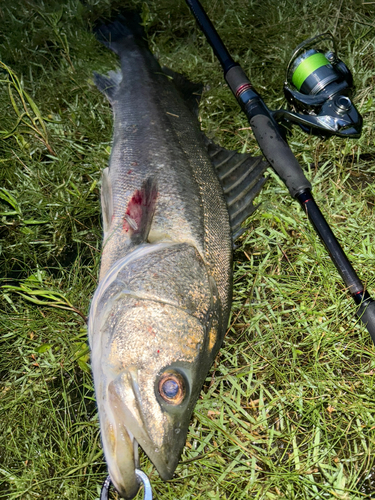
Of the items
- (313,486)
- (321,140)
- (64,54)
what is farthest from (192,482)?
(64,54)

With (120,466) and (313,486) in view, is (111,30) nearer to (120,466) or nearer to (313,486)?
(120,466)

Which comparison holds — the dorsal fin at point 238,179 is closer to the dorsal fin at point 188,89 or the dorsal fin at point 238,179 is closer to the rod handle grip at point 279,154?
the rod handle grip at point 279,154

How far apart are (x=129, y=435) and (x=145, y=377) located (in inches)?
11.2

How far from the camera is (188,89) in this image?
3.44m

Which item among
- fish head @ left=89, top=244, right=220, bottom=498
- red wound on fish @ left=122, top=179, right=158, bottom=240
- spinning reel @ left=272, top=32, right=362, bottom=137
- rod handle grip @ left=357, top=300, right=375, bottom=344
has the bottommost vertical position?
fish head @ left=89, top=244, right=220, bottom=498

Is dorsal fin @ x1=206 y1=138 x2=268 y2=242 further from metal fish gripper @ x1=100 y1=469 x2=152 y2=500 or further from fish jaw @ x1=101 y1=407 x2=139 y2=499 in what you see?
metal fish gripper @ x1=100 y1=469 x2=152 y2=500

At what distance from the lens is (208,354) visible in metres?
2.17

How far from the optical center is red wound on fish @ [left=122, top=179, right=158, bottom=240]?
97.4 inches

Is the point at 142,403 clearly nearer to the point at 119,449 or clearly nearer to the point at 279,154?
the point at 119,449

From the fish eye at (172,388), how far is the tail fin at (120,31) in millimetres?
3070

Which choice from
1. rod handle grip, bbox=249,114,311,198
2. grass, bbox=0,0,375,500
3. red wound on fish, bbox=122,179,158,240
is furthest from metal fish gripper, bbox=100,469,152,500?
rod handle grip, bbox=249,114,311,198

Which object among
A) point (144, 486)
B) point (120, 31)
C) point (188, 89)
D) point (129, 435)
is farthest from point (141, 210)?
point (120, 31)

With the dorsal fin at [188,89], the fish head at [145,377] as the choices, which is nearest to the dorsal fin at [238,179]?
the dorsal fin at [188,89]

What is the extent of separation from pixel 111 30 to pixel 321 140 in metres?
2.36
